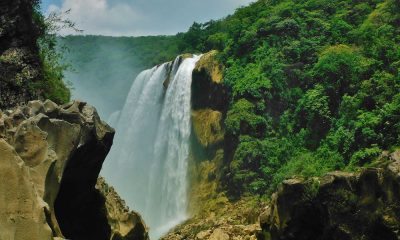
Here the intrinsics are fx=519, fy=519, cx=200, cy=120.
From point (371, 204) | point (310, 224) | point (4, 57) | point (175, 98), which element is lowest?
point (310, 224)

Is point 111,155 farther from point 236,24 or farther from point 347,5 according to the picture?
point 347,5

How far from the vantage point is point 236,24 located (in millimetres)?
41781

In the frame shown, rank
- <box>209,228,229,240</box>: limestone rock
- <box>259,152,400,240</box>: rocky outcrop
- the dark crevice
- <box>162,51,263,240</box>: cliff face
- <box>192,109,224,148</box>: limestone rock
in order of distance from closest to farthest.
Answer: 1. the dark crevice
2. <box>259,152,400,240</box>: rocky outcrop
3. <box>209,228,229,240</box>: limestone rock
4. <box>162,51,263,240</box>: cliff face
5. <box>192,109,224,148</box>: limestone rock

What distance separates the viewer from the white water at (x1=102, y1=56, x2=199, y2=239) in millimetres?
36875

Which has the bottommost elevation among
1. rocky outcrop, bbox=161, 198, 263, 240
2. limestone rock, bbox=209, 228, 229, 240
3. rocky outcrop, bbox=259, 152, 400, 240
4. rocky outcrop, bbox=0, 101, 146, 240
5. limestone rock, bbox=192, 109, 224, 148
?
rocky outcrop, bbox=161, 198, 263, 240

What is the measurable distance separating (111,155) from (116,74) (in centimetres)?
4044

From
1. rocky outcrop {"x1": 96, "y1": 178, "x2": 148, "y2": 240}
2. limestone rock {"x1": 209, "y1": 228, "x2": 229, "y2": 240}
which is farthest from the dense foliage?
rocky outcrop {"x1": 96, "y1": 178, "x2": 148, "y2": 240}

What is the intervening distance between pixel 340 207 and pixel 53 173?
36.4ft

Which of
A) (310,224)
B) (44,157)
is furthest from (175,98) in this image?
(44,157)

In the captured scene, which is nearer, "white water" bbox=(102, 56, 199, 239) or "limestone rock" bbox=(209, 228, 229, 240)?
"limestone rock" bbox=(209, 228, 229, 240)

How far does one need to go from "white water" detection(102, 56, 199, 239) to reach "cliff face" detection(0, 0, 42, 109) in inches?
663

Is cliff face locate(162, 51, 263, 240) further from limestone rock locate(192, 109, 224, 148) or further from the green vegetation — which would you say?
the green vegetation

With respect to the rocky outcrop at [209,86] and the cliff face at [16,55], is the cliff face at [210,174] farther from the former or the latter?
the cliff face at [16,55]

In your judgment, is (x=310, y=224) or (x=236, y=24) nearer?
(x=310, y=224)
